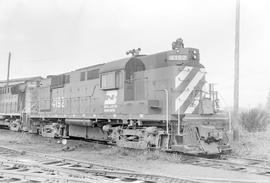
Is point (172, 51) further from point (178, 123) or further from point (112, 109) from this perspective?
point (112, 109)

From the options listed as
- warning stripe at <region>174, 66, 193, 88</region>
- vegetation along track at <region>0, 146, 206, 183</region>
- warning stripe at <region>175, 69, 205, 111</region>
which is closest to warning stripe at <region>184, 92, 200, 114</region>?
warning stripe at <region>175, 69, 205, 111</region>

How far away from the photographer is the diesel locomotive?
9648 millimetres

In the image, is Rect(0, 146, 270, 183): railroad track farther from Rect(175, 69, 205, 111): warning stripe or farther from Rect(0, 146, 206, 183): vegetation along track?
Rect(175, 69, 205, 111): warning stripe

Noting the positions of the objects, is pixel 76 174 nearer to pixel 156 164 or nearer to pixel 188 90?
pixel 156 164

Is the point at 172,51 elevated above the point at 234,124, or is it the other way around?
the point at 172,51

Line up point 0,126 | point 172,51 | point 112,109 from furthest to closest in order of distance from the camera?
1. point 0,126
2. point 112,109
3. point 172,51

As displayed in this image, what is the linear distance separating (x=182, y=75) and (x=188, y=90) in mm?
554

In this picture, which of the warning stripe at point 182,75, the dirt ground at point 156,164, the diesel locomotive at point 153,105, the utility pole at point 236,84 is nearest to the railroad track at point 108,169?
the dirt ground at point 156,164

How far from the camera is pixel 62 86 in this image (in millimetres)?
16031

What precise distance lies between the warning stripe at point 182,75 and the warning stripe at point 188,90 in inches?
12.5

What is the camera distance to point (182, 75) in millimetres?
10414

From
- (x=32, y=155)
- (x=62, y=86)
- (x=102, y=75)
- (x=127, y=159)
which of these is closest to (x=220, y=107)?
(x=127, y=159)

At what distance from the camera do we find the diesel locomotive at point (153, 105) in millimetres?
9648

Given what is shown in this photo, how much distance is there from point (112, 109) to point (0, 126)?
17243 mm
